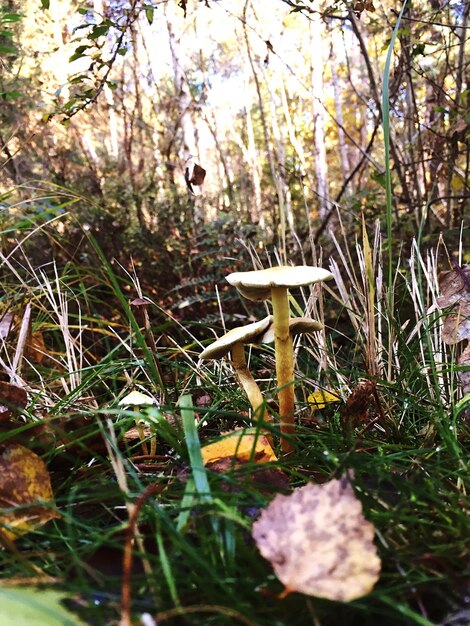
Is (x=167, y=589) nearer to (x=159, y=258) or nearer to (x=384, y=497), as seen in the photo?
(x=384, y=497)

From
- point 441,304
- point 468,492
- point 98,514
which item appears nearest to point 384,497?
point 468,492

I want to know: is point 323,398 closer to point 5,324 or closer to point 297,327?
point 297,327

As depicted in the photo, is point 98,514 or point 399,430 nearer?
point 98,514

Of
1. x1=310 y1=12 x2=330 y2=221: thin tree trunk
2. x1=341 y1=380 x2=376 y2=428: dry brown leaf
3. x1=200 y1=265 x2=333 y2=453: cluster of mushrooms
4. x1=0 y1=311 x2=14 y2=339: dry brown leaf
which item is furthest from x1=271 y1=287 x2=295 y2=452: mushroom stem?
x1=310 y1=12 x2=330 y2=221: thin tree trunk

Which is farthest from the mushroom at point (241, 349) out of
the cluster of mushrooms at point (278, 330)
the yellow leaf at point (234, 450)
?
the yellow leaf at point (234, 450)

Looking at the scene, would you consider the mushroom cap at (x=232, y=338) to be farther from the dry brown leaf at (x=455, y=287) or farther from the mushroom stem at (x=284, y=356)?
the dry brown leaf at (x=455, y=287)

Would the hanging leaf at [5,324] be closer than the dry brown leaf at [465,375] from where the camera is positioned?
No
